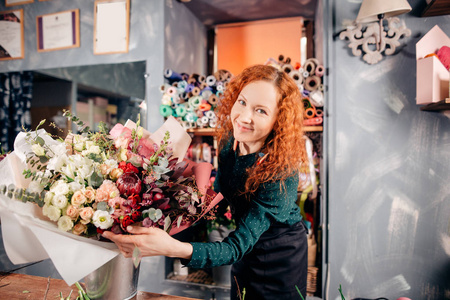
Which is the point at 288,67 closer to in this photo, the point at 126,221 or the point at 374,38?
the point at 374,38

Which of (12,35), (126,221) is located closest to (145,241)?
(126,221)

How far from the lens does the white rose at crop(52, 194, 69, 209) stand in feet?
2.38

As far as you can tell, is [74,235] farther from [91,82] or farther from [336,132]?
[91,82]

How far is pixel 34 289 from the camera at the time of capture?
0.93 meters

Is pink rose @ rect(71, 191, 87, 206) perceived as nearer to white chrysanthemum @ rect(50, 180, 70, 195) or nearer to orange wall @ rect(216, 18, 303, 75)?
white chrysanthemum @ rect(50, 180, 70, 195)

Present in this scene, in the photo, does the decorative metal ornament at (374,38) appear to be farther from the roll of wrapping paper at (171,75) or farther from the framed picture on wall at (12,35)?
the framed picture on wall at (12,35)

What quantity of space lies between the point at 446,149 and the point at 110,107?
266cm

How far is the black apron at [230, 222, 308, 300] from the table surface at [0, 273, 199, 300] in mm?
476

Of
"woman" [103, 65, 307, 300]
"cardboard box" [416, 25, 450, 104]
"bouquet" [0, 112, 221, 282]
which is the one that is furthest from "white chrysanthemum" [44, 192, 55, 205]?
"cardboard box" [416, 25, 450, 104]

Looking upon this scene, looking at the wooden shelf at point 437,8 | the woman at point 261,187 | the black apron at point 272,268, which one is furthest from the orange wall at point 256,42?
the black apron at point 272,268

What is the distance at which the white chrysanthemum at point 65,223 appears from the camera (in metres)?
0.73

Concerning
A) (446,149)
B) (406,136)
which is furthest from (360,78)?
(446,149)

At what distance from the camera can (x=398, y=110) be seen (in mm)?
1974

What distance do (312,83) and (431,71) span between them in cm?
72
